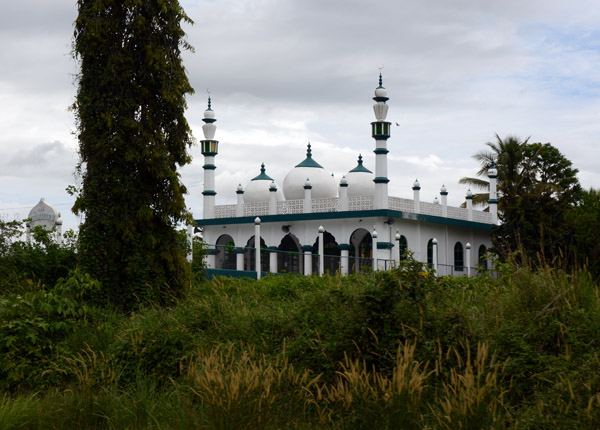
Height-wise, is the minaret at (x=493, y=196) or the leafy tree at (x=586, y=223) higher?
the minaret at (x=493, y=196)

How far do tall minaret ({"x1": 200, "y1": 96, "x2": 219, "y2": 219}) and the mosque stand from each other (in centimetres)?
5

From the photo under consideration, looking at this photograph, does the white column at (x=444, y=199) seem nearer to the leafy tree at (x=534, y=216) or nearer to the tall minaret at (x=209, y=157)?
the leafy tree at (x=534, y=216)

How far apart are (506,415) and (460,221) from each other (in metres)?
31.1

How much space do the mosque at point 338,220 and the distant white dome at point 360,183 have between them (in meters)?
0.05

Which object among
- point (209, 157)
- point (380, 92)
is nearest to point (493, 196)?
point (380, 92)

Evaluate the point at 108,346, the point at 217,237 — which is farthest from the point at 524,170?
the point at 108,346

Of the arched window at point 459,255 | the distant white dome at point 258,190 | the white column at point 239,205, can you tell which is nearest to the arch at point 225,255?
the white column at point 239,205

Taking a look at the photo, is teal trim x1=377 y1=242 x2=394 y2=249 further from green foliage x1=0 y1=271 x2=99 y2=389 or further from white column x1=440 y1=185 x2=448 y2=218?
green foliage x1=0 y1=271 x2=99 y2=389

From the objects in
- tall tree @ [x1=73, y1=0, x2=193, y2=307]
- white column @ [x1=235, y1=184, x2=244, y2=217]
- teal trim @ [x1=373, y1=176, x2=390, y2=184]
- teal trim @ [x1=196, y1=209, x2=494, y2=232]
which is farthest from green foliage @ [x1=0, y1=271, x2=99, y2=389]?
white column @ [x1=235, y1=184, x2=244, y2=217]

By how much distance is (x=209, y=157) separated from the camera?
1524 inches

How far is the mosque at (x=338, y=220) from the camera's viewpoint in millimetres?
33500

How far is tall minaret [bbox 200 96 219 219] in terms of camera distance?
38531 mm

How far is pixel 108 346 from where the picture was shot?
38.1 ft

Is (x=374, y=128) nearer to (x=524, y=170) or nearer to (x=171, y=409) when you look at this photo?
(x=524, y=170)
